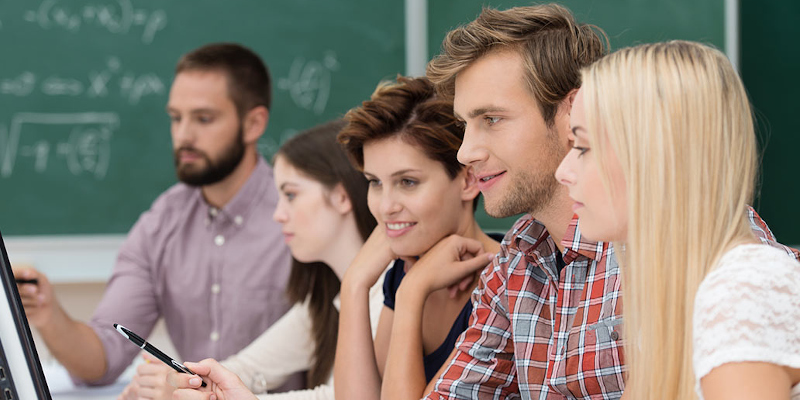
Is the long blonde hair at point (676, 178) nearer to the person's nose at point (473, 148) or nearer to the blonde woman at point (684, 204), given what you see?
the blonde woman at point (684, 204)

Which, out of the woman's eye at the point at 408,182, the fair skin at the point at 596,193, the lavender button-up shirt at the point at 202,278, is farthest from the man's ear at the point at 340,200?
the fair skin at the point at 596,193

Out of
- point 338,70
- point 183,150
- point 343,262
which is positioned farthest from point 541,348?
point 338,70

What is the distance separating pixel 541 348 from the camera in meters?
1.36

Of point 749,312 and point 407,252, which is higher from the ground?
point 749,312

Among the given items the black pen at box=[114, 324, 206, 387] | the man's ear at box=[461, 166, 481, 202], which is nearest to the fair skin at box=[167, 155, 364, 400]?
the man's ear at box=[461, 166, 481, 202]

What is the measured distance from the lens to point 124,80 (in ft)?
10.5

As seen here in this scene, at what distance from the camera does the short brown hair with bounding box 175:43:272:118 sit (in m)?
2.83

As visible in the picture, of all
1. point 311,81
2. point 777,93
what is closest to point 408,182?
point 777,93

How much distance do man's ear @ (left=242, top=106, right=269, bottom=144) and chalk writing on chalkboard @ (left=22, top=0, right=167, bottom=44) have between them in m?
0.64

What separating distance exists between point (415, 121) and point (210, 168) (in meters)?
1.17

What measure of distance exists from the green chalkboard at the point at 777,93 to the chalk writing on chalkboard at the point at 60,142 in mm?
2265

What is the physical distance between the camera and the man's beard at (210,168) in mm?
2732

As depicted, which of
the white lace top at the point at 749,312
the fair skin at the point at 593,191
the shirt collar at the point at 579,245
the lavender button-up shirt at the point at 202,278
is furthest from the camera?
the lavender button-up shirt at the point at 202,278

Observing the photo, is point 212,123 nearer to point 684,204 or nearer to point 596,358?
point 596,358
